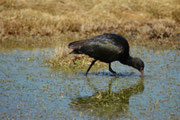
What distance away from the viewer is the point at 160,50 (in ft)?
50.0

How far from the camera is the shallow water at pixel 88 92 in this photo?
6.65m

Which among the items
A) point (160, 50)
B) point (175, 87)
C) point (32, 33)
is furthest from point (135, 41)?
point (175, 87)

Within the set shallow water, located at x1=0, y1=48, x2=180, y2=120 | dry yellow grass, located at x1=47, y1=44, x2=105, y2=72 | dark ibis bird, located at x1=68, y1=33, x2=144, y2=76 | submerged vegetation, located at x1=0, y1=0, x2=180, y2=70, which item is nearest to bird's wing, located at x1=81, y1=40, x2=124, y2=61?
dark ibis bird, located at x1=68, y1=33, x2=144, y2=76

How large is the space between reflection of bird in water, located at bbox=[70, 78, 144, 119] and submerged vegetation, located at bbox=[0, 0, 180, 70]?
4019 mm

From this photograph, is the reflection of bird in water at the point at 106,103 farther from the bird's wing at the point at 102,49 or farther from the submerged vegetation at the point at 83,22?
the submerged vegetation at the point at 83,22

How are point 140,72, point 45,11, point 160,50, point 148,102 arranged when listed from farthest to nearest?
point 45,11, point 160,50, point 140,72, point 148,102

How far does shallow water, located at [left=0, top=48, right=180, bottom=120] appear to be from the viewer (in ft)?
21.8

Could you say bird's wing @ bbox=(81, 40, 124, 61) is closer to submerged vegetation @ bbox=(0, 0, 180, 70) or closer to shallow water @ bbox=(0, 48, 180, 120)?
shallow water @ bbox=(0, 48, 180, 120)

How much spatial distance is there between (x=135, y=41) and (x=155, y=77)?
8058 mm

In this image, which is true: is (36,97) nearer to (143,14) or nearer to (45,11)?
(45,11)

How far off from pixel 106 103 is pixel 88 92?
1203 millimetres

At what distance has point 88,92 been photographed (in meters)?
8.39

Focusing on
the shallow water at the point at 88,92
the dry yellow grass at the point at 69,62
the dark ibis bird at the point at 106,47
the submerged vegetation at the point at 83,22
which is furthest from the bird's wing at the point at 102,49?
the submerged vegetation at the point at 83,22

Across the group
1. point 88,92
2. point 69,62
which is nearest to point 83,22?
point 69,62
